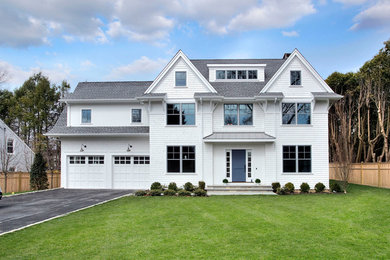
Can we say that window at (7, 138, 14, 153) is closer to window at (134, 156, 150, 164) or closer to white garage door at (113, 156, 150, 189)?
white garage door at (113, 156, 150, 189)

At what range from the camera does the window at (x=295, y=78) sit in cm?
2212

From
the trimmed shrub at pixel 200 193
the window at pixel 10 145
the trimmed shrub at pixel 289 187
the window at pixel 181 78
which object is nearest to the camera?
the trimmed shrub at pixel 200 193

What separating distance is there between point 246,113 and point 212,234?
14.3 metres

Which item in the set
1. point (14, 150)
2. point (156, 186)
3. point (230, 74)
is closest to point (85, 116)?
point (156, 186)

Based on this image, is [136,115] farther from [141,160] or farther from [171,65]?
[171,65]

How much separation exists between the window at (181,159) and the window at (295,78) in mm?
8001

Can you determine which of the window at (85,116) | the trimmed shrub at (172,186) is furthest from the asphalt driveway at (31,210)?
the window at (85,116)

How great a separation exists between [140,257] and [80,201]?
1079 centimetres

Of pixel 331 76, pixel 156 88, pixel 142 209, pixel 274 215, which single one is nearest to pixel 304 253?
pixel 274 215

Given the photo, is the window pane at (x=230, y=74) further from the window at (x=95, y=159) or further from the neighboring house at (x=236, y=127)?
the window at (x=95, y=159)

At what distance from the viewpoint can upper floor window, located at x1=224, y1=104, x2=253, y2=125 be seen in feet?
73.5

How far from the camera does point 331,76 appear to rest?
35781 millimetres

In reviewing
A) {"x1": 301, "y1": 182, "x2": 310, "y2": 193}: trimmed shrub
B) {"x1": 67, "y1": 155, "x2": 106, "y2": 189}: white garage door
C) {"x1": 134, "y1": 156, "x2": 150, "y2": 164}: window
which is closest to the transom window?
{"x1": 134, "y1": 156, "x2": 150, "y2": 164}: window

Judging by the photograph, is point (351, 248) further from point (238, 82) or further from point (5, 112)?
point (5, 112)
